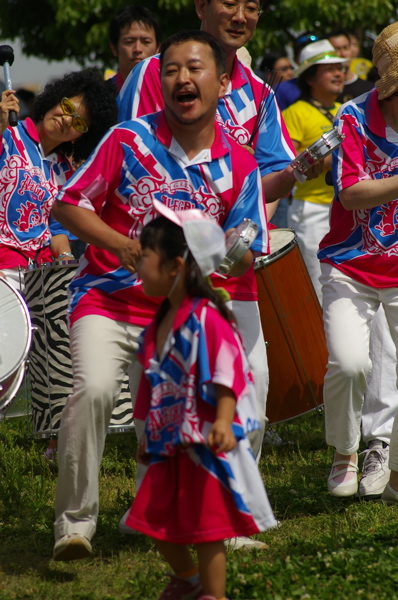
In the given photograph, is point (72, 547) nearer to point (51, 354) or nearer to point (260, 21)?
point (51, 354)

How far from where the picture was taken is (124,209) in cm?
456

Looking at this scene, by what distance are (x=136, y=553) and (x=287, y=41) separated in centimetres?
1197

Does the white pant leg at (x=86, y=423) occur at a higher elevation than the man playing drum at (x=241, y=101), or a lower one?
lower

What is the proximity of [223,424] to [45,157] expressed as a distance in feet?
11.3

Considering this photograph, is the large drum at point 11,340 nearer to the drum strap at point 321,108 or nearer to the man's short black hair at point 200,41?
the man's short black hair at point 200,41

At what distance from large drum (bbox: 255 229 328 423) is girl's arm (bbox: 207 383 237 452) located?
259 cm

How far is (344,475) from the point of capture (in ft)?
18.0

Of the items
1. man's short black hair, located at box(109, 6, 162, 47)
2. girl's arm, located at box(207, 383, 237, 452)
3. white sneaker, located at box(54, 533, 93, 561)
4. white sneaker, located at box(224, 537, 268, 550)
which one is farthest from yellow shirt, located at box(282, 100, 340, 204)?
girl's arm, located at box(207, 383, 237, 452)

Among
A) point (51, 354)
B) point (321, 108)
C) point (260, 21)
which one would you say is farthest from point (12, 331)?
point (260, 21)

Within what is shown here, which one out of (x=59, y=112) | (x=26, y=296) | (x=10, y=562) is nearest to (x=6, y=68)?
(x=59, y=112)

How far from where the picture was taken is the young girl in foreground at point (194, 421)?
3.71 meters

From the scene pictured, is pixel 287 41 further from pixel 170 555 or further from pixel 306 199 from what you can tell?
pixel 170 555

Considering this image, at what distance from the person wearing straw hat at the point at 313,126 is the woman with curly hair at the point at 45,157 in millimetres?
2399

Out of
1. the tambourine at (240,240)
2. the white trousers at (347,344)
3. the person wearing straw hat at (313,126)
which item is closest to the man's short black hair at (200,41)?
the tambourine at (240,240)
